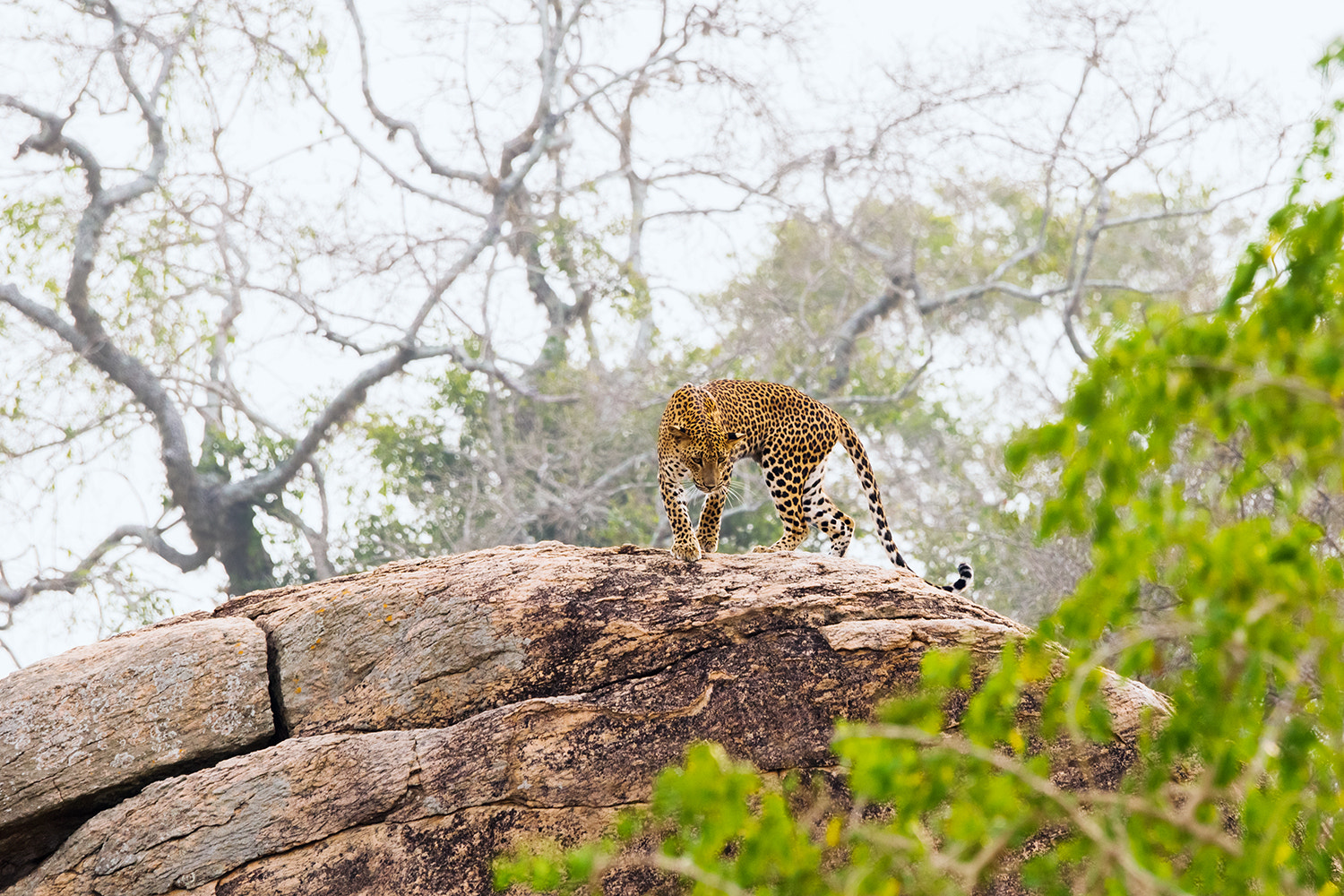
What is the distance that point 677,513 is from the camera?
8.87 metres

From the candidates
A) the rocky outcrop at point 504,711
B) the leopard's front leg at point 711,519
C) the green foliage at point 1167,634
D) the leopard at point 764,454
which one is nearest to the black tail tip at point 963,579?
the leopard at point 764,454

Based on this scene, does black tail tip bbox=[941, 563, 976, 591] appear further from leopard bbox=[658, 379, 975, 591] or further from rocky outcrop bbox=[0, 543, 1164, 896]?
rocky outcrop bbox=[0, 543, 1164, 896]

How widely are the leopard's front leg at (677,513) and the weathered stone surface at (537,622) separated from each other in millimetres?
104

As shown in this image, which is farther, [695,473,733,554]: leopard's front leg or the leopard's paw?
[695,473,733,554]: leopard's front leg

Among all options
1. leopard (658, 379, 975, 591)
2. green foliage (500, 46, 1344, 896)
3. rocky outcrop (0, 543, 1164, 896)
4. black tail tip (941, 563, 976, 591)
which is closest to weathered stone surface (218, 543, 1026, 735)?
rocky outcrop (0, 543, 1164, 896)

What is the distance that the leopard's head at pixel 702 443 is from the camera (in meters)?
9.20

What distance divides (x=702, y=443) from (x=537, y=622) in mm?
2182

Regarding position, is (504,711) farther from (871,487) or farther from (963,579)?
(871,487)

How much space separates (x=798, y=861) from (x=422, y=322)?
68.1 ft

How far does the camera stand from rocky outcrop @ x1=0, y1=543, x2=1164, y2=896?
272 inches

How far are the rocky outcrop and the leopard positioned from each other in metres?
1.00

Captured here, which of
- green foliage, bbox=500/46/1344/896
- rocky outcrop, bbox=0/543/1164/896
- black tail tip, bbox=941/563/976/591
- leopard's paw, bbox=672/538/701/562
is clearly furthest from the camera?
black tail tip, bbox=941/563/976/591

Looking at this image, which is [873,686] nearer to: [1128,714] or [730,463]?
[1128,714]

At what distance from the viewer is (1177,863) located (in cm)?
634
